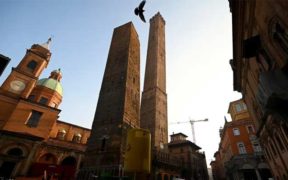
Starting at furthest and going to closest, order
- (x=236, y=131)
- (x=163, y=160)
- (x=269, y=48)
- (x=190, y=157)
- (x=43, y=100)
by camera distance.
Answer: (x=190, y=157), (x=43, y=100), (x=236, y=131), (x=163, y=160), (x=269, y=48)

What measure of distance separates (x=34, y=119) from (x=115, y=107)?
52.2ft

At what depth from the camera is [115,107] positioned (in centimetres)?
1847

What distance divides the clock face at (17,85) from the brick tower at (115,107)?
15656 mm

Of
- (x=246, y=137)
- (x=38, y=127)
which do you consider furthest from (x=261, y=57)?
(x=38, y=127)

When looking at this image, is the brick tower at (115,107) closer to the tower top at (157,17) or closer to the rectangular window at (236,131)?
the rectangular window at (236,131)

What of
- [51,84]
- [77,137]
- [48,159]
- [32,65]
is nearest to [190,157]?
[77,137]

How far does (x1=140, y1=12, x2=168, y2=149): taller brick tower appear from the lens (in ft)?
102

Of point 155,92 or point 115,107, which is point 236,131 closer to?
point 155,92

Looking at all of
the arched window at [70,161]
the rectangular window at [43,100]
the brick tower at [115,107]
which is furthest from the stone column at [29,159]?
the brick tower at [115,107]

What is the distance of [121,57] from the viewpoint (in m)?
23.3

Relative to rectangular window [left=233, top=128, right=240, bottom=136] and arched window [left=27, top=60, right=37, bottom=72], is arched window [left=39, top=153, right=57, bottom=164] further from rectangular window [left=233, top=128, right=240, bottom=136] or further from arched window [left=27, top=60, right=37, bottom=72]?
rectangular window [left=233, top=128, right=240, bottom=136]

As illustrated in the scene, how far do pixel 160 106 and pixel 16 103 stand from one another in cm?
2580

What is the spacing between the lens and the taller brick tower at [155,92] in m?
31.2

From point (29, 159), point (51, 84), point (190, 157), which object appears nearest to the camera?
point (29, 159)
